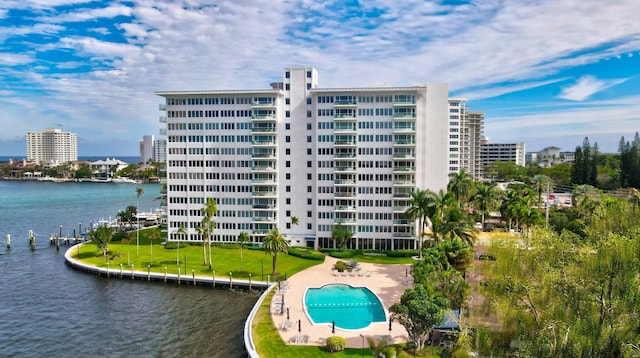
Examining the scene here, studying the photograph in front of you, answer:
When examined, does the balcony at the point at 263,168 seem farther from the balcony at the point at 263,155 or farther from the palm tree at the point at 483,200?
the palm tree at the point at 483,200

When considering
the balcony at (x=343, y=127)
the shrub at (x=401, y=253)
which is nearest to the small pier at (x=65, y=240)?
the balcony at (x=343, y=127)

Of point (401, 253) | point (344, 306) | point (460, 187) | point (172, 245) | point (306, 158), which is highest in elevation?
point (306, 158)

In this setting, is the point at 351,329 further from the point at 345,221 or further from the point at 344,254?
the point at 345,221

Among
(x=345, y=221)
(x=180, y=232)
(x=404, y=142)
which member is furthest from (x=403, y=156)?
Result: (x=180, y=232)

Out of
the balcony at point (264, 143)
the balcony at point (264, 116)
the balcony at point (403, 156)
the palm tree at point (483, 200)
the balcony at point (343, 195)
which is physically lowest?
the palm tree at point (483, 200)

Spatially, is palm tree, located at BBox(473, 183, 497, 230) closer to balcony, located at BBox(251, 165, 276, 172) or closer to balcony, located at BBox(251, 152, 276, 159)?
balcony, located at BBox(251, 165, 276, 172)
